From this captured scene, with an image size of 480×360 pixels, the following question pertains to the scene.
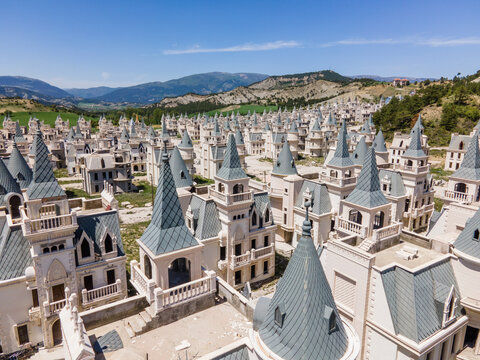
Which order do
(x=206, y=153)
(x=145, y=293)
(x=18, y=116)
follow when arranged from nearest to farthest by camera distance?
(x=145, y=293), (x=206, y=153), (x=18, y=116)

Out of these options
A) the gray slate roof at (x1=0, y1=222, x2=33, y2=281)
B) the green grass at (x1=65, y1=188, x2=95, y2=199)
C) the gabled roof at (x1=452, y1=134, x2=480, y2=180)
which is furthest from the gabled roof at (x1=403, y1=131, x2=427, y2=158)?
the green grass at (x1=65, y1=188, x2=95, y2=199)

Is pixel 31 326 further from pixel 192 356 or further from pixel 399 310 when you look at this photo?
pixel 399 310

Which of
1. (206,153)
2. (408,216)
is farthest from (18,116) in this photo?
(408,216)

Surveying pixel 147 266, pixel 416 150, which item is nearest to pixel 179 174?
pixel 147 266

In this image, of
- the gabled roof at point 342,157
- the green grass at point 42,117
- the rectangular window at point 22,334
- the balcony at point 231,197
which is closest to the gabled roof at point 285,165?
the gabled roof at point 342,157

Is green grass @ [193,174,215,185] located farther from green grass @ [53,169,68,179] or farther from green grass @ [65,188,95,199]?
green grass @ [53,169,68,179]

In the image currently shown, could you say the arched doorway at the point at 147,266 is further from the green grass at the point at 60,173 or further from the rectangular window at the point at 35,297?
the green grass at the point at 60,173

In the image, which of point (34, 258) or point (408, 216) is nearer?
point (34, 258)
